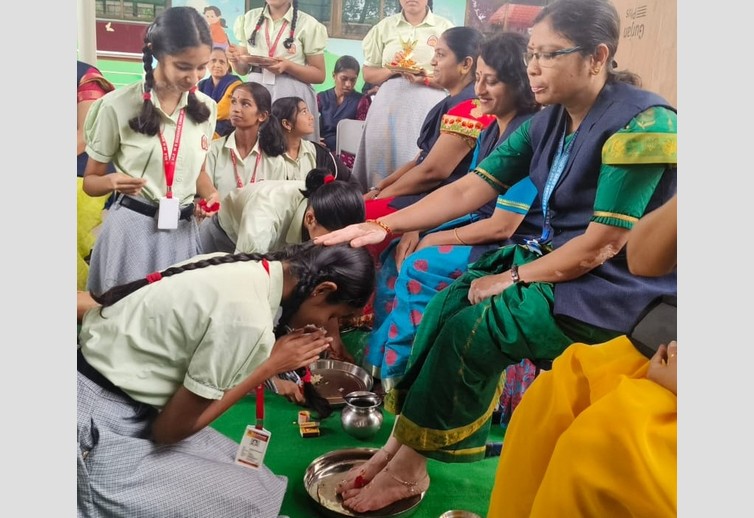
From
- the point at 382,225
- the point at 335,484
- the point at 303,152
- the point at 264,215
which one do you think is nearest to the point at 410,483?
the point at 335,484

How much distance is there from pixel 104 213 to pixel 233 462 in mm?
737

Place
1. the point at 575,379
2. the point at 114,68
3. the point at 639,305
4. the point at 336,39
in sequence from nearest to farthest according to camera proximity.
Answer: the point at 575,379
the point at 639,305
the point at 114,68
the point at 336,39

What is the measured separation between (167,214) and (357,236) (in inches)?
19.3

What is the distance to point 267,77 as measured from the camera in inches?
70.7

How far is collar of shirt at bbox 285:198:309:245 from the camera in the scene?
5.76 ft

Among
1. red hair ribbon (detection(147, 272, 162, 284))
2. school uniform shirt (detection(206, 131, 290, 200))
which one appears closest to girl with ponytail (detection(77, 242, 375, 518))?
red hair ribbon (detection(147, 272, 162, 284))

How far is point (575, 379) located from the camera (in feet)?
4.50

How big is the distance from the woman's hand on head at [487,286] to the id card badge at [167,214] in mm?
787

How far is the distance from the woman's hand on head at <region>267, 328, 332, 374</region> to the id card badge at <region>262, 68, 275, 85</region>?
66 cm

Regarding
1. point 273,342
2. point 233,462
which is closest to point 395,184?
point 273,342

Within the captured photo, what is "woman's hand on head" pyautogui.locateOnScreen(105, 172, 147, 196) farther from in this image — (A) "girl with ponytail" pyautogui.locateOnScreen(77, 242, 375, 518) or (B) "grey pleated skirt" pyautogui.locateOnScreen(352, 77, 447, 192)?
(B) "grey pleated skirt" pyautogui.locateOnScreen(352, 77, 447, 192)

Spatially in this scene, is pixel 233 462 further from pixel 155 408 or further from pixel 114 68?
pixel 114 68

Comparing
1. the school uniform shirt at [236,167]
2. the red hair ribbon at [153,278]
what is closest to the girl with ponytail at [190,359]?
the red hair ribbon at [153,278]

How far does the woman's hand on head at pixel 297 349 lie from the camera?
5.72ft
